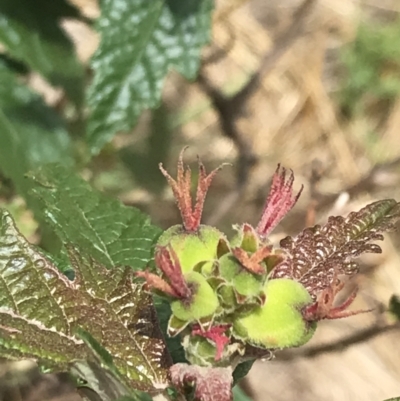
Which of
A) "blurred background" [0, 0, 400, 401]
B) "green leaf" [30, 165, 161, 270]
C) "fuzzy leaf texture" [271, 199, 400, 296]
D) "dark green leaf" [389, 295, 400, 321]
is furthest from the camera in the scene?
"blurred background" [0, 0, 400, 401]

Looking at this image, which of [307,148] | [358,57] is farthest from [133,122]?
[358,57]

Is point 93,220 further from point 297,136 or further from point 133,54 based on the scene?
point 297,136

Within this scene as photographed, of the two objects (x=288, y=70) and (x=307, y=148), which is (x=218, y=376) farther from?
(x=288, y=70)

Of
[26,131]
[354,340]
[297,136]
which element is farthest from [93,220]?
[297,136]

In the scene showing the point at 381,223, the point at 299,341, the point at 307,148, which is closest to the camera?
the point at 299,341

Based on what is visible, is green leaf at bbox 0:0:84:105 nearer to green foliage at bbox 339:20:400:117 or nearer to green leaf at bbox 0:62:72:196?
green leaf at bbox 0:62:72:196

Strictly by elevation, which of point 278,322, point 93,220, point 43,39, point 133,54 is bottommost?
point 278,322

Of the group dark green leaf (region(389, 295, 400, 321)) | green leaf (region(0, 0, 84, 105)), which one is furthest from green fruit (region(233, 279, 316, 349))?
green leaf (region(0, 0, 84, 105))
